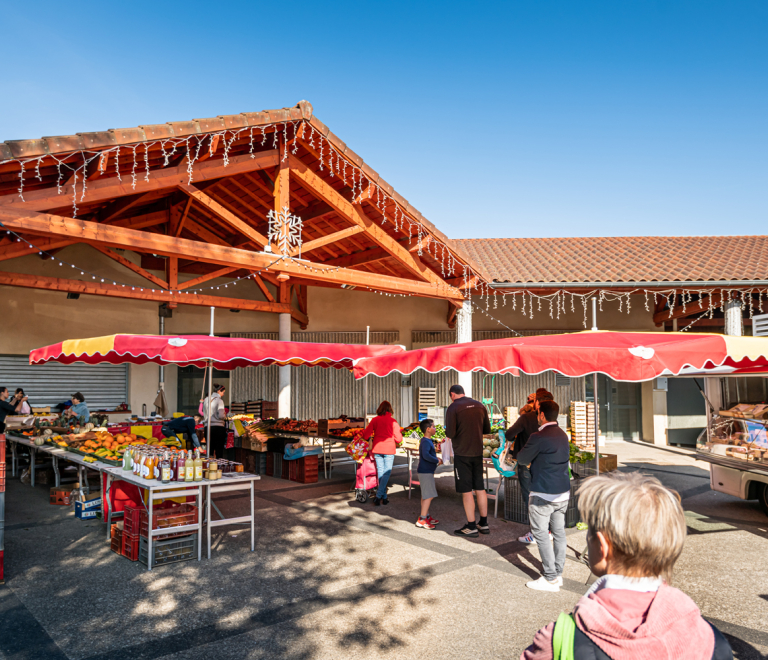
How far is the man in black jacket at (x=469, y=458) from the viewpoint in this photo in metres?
6.49

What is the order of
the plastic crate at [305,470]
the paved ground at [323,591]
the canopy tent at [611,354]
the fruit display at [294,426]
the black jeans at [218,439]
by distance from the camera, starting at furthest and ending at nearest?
the fruit display at [294,426] → the black jeans at [218,439] → the plastic crate at [305,470] → the canopy tent at [611,354] → the paved ground at [323,591]

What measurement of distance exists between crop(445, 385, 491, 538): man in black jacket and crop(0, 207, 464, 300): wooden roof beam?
5.12m

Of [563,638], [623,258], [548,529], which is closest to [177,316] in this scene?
[623,258]

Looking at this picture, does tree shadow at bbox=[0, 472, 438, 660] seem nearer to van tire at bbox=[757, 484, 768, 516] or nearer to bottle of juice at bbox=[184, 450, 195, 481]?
bottle of juice at bbox=[184, 450, 195, 481]

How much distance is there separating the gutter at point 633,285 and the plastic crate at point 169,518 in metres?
8.34

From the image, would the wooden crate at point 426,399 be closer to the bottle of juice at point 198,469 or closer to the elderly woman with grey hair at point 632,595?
the bottle of juice at point 198,469

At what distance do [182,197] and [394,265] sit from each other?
17.8 ft

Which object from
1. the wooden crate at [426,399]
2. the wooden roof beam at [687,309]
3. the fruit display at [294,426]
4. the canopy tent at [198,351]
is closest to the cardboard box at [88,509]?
the canopy tent at [198,351]

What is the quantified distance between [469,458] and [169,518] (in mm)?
3264

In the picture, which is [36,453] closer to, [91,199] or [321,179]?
[91,199]

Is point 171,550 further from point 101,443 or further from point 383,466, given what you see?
point 383,466

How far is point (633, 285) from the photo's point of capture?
12.2m

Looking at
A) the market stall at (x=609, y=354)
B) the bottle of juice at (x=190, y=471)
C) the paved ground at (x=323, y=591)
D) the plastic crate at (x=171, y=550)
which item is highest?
the market stall at (x=609, y=354)

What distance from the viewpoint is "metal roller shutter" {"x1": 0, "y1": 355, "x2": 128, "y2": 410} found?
Result: 13.1m
